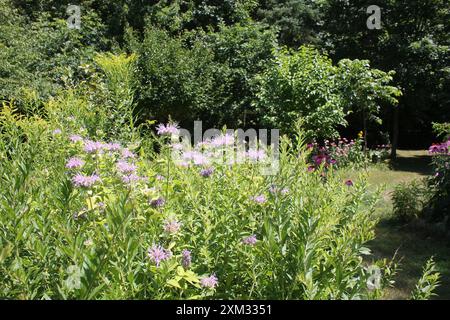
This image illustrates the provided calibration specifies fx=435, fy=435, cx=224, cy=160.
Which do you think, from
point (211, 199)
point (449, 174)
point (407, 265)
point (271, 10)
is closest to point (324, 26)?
point (271, 10)

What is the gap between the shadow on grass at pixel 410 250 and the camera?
389cm

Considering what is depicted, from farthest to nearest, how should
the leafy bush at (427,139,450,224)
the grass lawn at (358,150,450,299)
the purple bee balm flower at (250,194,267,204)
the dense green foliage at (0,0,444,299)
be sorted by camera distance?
the leafy bush at (427,139,450,224), the grass lawn at (358,150,450,299), the purple bee balm flower at (250,194,267,204), the dense green foliage at (0,0,444,299)

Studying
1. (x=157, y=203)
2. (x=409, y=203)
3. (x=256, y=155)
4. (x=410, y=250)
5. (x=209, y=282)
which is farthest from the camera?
(x=409, y=203)

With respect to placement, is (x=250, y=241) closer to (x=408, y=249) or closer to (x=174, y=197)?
(x=174, y=197)

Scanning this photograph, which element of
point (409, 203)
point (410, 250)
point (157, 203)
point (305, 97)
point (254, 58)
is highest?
point (254, 58)

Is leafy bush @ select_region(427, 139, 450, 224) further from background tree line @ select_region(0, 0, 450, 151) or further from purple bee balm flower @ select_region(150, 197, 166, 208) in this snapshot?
purple bee balm flower @ select_region(150, 197, 166, 208)

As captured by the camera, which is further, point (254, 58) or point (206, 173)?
point (254, 58)

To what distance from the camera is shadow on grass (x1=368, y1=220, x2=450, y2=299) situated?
3.89m

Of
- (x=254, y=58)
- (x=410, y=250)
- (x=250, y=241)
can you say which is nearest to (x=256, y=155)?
(x=250, y=241)

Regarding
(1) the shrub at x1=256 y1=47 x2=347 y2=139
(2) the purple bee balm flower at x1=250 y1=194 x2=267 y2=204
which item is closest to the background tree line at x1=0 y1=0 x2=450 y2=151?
(1) the shrub at x1=256 y1=47 x2=347 y2=139

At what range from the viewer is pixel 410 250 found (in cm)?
484

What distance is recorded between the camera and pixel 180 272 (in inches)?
53.0

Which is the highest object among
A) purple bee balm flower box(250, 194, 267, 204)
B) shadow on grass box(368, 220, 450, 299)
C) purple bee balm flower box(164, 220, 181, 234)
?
purple bee balm flower box(250, 194, 267, 204)
